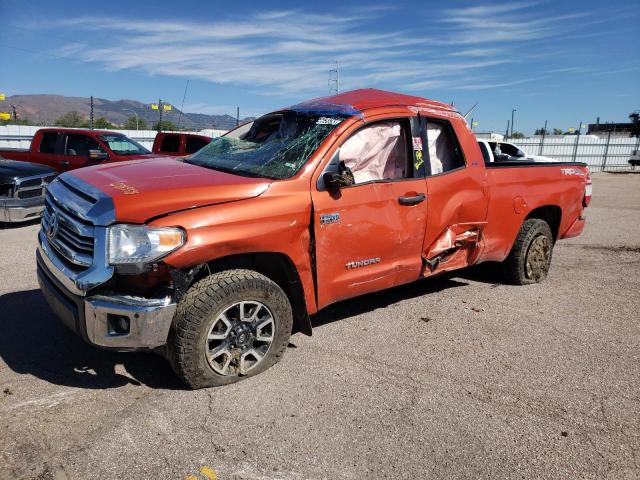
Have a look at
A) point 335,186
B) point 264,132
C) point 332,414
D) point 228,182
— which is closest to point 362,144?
point 335,186

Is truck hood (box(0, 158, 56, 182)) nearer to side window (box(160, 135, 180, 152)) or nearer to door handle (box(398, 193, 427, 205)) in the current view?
side window (box(160, 135, 180, 152))

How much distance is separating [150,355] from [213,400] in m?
0.86

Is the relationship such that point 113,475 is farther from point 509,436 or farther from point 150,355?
point 509,436

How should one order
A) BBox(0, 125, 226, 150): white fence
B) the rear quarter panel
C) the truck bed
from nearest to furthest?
the rear quarter panel, the truck bed, BBox(0, 125, 226, 150): white fence

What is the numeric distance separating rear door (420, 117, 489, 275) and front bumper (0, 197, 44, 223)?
277 inches

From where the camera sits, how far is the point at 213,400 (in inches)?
120

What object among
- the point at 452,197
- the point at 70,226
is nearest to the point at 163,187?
the point at 70,226

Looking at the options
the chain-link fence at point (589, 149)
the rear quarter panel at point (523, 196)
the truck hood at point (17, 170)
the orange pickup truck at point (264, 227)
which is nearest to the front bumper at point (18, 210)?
the truck hood at point (17, 170)

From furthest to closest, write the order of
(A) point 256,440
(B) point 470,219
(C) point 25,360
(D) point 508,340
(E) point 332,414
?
1. (B) point 470,219
2. (D) point 508,340
3. (C) point 25,360
4. (E) point 332,414
5. (A) point 256,440

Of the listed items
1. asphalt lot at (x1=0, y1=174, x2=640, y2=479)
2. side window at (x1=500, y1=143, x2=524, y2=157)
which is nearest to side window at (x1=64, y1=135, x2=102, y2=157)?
asphalt lot at (x1=0, y1=174, x2=640, y2=479)

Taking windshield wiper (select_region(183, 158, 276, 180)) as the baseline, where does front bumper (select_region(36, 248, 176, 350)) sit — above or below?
below

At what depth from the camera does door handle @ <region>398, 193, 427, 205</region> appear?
12.7 ft

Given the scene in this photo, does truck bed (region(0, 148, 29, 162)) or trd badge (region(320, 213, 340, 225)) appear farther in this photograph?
truck bed (region(0, 148, 29, 162))

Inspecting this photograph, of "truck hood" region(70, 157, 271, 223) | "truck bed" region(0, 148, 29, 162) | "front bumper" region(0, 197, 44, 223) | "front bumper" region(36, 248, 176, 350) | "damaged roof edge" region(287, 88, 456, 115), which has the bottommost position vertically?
"front bumper" region(0, 197, 44, 223)
